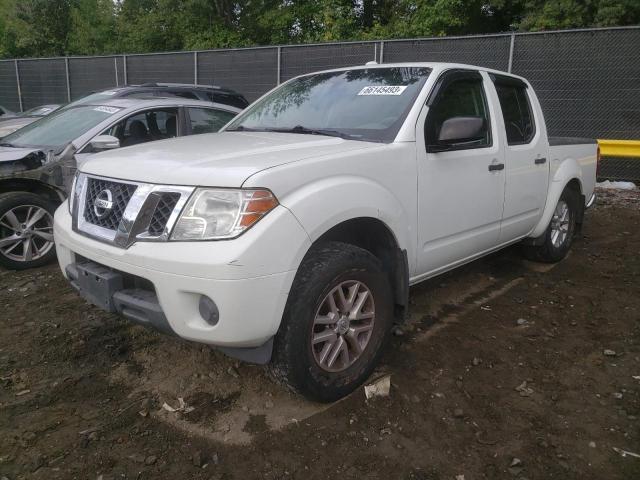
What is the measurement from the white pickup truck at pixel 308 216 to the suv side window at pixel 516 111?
→ 99 millimetres

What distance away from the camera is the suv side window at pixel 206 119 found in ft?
18.6

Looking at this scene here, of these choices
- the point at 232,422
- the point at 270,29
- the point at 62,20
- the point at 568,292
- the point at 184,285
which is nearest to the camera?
the point at 184,285

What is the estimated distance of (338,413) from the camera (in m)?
2.78

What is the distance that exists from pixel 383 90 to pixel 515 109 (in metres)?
1.52

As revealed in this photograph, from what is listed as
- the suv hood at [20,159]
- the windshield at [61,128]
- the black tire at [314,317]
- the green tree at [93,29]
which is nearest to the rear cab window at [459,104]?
the black tire at [314,317]

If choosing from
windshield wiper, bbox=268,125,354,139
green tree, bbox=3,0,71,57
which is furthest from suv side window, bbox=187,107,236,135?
green tree, bbox=3,0,71,57

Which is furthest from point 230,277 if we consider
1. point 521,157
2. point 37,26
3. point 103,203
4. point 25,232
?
point 37,26

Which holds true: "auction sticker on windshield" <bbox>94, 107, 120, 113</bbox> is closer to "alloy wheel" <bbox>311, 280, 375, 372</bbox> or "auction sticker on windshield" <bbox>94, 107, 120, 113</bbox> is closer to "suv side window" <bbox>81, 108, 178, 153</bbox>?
"suv side window" <bbox>81, 108, 178, 153</bbox>

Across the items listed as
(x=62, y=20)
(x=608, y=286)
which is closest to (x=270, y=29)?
(x=62, y=20)

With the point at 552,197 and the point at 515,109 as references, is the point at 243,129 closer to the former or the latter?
the point at 515,109

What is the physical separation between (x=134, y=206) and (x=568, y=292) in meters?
3.72

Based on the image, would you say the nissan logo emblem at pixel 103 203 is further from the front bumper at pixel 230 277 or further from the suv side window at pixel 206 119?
the suv side window at pixel 206 119

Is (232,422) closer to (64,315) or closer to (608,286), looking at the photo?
(64,315)

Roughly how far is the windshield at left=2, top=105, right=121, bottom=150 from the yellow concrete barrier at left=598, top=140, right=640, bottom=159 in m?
7.77
